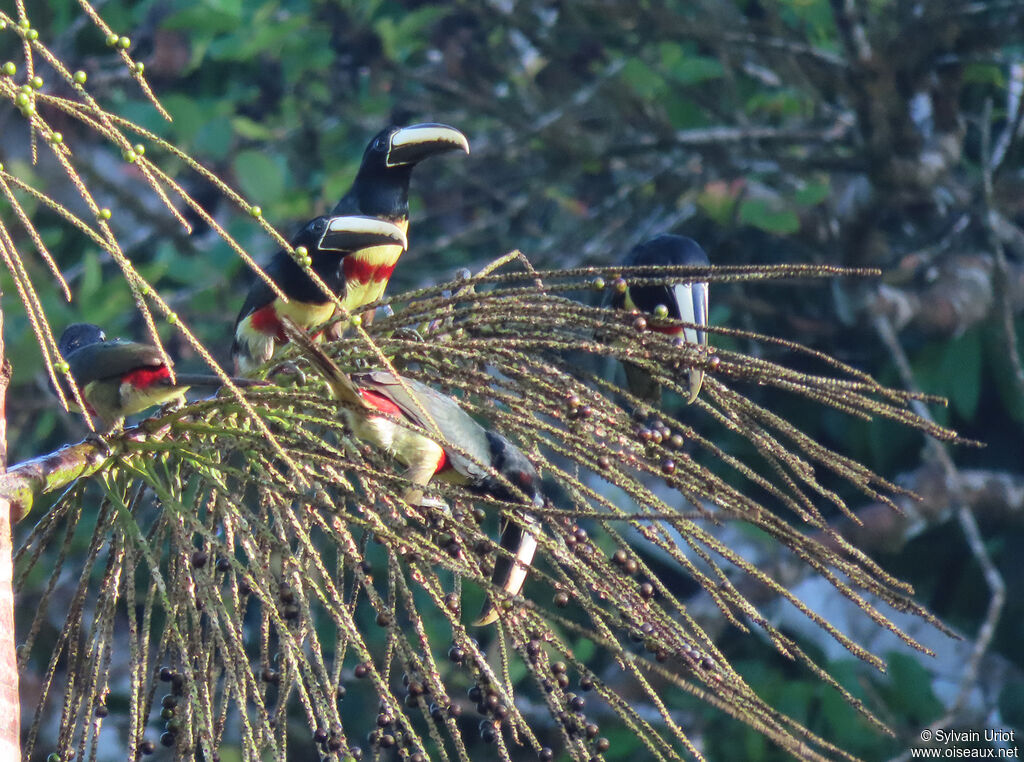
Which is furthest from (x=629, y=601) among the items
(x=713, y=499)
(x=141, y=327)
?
(x=141, y=327)

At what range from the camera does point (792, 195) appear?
3.45m

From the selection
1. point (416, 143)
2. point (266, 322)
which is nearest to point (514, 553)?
point (266, 322)

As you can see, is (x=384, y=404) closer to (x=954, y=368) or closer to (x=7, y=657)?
(x=7, y=657)

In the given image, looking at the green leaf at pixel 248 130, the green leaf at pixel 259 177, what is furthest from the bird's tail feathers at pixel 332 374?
the green leaf at pixel 248 130

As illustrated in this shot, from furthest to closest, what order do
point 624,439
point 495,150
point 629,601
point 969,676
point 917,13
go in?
point 495,150
point 917,13
point 969,676
point 624,439
point 629,601

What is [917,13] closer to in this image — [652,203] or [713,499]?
[652,203]

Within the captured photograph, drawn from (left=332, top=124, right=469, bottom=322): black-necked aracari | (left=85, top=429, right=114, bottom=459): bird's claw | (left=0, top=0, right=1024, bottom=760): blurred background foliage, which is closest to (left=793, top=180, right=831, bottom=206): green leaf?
(left=0, top=0, right=1024, bottom=760): blurred background foliage

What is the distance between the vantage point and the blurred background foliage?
3207 millimetres

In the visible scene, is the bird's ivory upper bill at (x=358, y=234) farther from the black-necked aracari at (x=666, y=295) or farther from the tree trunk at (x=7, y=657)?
the tree trunk at (x=7, y=657)

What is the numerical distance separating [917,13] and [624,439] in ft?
8.27

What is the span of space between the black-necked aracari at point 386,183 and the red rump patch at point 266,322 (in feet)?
0.40

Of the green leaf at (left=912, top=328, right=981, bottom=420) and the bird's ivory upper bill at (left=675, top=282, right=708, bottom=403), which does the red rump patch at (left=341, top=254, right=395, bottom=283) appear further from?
the green leaf at (left=912, top=328, right=981, bottom=420)

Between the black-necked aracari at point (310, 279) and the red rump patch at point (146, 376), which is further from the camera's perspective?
the black-necked aracari at point (310, 279)

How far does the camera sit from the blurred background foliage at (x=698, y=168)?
3207 mm
